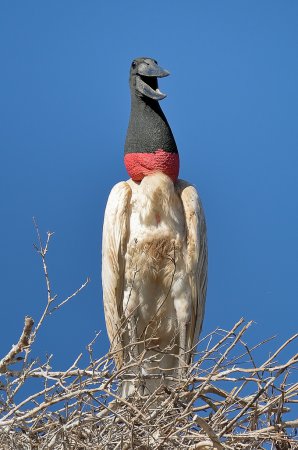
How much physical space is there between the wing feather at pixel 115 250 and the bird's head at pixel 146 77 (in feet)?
2.09

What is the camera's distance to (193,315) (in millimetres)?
7164

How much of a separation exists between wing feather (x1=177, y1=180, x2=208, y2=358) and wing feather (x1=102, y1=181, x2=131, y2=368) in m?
0.37

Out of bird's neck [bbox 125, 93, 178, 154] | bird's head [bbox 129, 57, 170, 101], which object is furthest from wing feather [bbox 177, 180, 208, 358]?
bird's head [bbox 129, 57, 170, 101]

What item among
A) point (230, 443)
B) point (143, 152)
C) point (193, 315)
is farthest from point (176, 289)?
point (230, 443)

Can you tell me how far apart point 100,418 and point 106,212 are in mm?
2144

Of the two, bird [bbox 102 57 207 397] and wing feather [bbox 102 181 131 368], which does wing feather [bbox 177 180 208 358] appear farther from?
wing feather [bbox 102 181 131 368]

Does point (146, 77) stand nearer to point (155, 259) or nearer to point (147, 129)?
point (147, 129)

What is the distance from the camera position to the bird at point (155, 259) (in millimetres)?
6977

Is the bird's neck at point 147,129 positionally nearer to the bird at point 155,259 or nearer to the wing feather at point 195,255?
the bird at point 155,259

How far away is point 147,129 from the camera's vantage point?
7398 millimetres

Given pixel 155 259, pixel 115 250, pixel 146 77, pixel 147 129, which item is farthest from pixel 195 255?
pixel 146 77

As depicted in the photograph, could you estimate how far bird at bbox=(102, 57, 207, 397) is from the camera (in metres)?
6.98

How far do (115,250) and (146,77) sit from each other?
117cm

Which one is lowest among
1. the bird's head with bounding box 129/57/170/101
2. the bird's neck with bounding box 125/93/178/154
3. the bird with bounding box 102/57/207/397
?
the bird with bounding box 102/57/207/397
